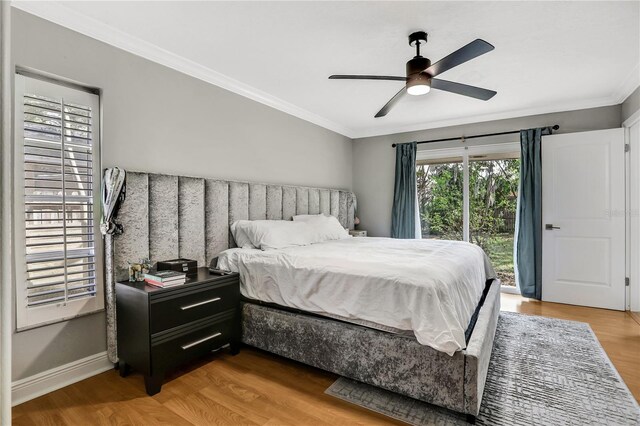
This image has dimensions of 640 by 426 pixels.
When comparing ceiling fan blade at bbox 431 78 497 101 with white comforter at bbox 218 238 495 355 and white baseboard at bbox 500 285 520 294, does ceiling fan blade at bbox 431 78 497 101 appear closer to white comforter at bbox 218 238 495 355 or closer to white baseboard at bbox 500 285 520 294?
white comforter at bbox 218 238 495 355

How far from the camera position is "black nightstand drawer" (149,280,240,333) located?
83.0 inches

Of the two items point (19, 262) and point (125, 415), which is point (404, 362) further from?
point (19, 262)

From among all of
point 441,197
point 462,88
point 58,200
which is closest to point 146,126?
point 58,200

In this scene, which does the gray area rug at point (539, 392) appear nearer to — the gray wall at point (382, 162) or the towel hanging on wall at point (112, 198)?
the towel hanging on wall at point (112, 198)

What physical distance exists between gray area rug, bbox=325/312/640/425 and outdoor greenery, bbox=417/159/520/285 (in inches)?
80.9

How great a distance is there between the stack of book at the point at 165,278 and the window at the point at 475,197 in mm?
3902

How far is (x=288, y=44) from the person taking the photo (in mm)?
2637

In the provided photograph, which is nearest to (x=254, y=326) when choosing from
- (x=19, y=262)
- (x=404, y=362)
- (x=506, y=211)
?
(x=404, y=362)

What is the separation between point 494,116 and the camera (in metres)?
4.50

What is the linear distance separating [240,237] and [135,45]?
1.79 m

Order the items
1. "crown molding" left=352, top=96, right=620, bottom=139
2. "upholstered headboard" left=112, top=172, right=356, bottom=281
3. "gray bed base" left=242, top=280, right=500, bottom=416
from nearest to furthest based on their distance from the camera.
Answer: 1. "gray bed base" left=242, top=280, right=500, bottom=416
2. "upholstered headboard" left=112, top=172, right=356, bottom=281
3. "crown molding" left=352, top=96, right=620, bottom=139

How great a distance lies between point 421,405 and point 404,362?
287 mm

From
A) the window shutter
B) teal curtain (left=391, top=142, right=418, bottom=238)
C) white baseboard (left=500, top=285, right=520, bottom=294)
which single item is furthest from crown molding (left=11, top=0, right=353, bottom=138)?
white baseboard (left=500, top=285, right=520, bottom=294)

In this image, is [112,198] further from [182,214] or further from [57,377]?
[57,377]
